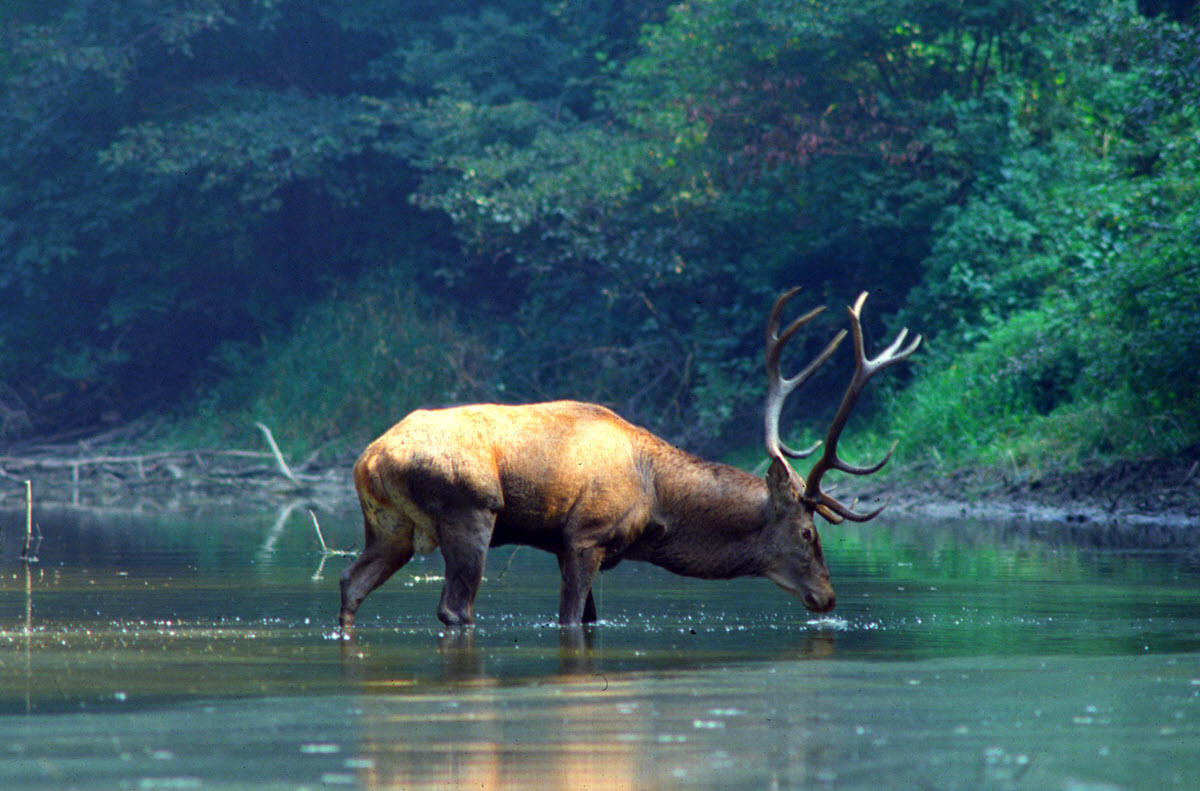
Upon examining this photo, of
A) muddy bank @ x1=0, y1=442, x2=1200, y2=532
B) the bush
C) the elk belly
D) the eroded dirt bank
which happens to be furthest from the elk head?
the bush

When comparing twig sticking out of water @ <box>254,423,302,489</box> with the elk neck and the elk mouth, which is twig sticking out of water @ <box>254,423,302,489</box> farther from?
the elk mouth

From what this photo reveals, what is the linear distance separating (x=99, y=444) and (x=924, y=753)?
2519 cm

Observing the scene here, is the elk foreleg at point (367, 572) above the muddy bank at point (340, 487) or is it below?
below

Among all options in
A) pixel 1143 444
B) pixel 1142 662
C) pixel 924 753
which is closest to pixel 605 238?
pixel 1143 444

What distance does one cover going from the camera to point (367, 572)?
26.4 ft

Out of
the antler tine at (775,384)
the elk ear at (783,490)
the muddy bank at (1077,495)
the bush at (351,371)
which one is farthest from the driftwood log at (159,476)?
the elk ear at (783,490)

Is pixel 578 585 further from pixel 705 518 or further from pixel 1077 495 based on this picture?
pixel 1077 495

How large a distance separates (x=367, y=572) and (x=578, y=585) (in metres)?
1.06

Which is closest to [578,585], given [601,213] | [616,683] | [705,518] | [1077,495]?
[705,518]

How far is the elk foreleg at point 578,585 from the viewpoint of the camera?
8.05 metres

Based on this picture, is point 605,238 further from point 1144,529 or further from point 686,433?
point 1144,529

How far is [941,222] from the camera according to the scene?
2067 cm

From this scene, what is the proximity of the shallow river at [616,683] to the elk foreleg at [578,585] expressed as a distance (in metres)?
0.15

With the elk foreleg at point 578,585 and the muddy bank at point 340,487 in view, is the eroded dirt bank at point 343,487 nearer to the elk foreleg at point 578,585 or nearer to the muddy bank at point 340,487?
the muddy bank at point 340,487
